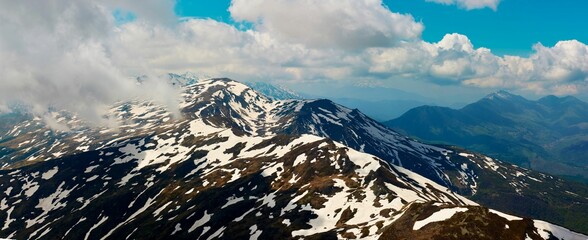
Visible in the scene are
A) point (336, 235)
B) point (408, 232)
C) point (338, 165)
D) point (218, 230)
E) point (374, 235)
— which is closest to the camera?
point (408, 232)

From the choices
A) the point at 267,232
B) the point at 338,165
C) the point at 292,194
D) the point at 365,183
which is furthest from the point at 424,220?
the point at 338,165

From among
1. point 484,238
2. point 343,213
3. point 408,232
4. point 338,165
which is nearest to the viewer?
point 484,238

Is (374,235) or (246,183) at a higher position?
(374,235)

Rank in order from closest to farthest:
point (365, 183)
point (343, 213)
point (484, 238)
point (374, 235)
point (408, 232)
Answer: point (484, 238)
point (408, 232)
point (374, 235)
point (343, 213)
point (365, 183)

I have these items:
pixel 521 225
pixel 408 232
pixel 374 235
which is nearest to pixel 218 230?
pixel 374 235

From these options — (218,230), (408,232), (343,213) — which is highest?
(408,232)

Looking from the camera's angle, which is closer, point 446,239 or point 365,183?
point 446,239

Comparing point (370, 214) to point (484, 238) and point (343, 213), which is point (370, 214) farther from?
point (484, 238)

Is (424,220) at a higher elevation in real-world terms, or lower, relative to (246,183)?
higher

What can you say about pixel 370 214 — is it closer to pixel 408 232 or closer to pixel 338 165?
pixel 408 232
